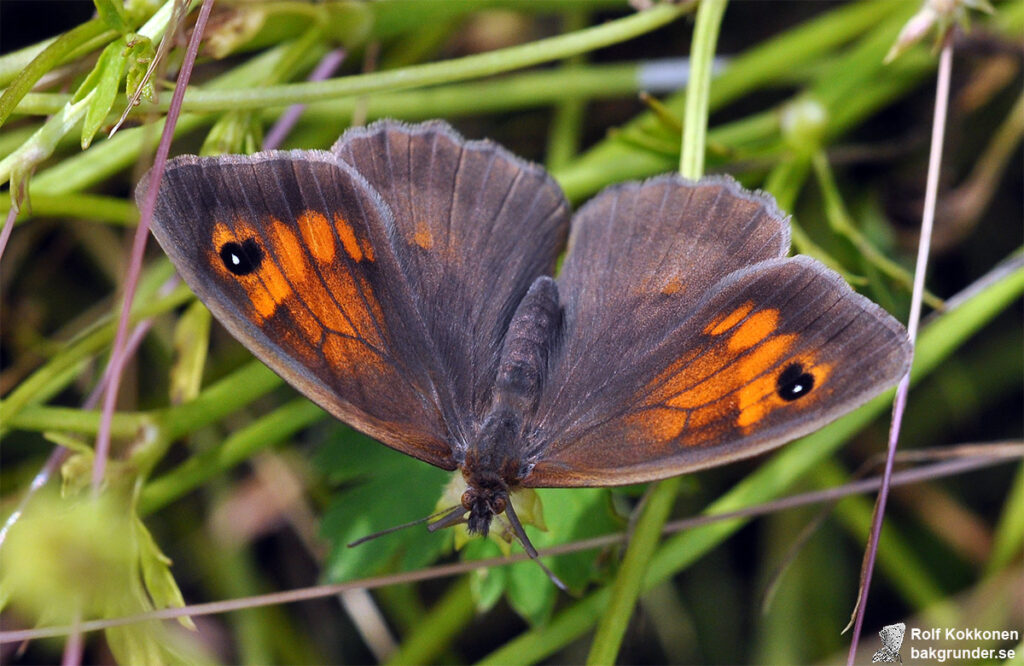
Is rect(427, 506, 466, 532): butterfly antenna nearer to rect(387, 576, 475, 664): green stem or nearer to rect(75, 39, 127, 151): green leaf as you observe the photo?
rect(387, 576, 475, 664): green stem

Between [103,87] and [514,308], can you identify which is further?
[514,308]

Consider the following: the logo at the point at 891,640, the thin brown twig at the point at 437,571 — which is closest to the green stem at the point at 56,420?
the thin brown twig at the point at 437,571

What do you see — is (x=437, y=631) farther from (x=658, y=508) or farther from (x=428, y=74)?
(x=428, y=74)

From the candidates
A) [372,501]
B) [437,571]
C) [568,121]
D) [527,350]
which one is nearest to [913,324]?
[527,350]

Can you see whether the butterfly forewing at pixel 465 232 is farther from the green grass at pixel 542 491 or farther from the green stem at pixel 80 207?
the green stem at pixel 80 207

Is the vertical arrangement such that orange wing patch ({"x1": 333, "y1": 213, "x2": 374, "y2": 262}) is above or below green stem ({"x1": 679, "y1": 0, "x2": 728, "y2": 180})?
below

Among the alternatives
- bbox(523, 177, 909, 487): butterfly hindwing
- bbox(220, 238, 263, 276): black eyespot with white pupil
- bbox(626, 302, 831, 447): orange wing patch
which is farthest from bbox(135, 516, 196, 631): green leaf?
bbox(626, 302, 831, 447): orange wing patch

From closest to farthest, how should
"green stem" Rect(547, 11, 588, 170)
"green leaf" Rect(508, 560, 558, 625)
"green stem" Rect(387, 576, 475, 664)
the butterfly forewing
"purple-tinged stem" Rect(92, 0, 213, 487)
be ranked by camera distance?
"purple-tinged stem" Rect(92, 0, 213, 487) → the butterfly forewing → "green leaf" Rect(508, 560, 558, 625) → "green stem" Rect(387, 576, 475, 664) → "green stem" Rect(547, 11, 588, 170)
